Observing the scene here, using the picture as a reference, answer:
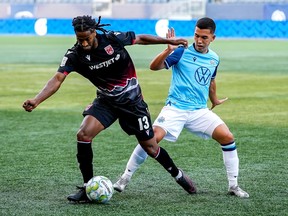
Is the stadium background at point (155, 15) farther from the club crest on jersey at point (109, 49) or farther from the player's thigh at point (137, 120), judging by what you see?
the club crest on jersey at point (109, 49)

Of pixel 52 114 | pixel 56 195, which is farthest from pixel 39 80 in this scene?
pixel 56 195

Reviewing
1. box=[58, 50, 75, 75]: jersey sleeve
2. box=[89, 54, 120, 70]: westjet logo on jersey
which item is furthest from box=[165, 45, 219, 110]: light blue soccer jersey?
box=[58, 50, 75, 75]: jersey sleeve

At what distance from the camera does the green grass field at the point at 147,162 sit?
296 inches

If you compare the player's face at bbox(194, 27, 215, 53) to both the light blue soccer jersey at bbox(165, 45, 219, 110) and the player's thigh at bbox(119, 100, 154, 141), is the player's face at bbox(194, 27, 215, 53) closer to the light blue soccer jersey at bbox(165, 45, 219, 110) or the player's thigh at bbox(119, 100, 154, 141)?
the light blue soccer jersey at bbox(165, 45, 219, 110)

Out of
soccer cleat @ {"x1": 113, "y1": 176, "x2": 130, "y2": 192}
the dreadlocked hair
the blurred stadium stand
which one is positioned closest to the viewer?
the dreadlocked hair

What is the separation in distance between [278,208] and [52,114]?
27.1ft

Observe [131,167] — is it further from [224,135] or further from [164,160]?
[224,135]

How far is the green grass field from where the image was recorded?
751 centimetres

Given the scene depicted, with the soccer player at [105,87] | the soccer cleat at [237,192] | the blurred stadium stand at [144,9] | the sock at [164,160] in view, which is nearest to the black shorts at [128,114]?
the soccer player at [105,87]

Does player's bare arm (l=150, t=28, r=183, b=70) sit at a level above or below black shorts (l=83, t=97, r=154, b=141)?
above

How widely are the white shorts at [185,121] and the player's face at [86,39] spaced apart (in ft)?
3.73

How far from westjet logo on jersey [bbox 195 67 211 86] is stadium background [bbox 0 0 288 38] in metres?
36.1

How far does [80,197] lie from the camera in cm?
765

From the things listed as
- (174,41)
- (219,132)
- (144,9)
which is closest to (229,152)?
(219,132)
